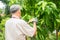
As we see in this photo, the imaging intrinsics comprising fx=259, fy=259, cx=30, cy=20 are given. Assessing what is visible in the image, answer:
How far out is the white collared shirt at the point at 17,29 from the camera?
14.0ft

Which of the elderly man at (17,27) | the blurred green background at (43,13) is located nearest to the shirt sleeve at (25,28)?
the elderly man at (17,27)

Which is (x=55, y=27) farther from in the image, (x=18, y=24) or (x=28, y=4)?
(x=18, y=24)

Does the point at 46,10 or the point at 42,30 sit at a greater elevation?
the point at 46,10

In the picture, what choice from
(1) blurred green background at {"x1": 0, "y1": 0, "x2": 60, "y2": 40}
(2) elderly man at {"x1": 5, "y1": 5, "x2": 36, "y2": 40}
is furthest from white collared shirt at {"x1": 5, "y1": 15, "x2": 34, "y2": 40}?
(1) blurred green background at {"x1": 0, "y1": 0, "x2": 60, "y2": 40}

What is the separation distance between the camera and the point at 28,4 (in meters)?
5.48

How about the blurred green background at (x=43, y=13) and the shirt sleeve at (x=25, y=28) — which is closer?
the shirt sleeve at (x=25, y=28)

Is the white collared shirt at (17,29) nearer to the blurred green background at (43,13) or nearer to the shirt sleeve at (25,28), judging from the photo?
the shirt sleeve at (25,28)

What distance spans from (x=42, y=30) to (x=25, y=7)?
24.4 inches

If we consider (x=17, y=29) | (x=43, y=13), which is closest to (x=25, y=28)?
(x=17, y=29)

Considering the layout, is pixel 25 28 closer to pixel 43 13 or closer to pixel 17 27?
pixel 17 27

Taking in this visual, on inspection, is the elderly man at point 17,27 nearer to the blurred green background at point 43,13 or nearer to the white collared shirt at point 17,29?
the white collared shirt at point 17,29

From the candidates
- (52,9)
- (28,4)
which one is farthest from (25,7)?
(52,9)

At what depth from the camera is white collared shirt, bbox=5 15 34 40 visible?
4273mm

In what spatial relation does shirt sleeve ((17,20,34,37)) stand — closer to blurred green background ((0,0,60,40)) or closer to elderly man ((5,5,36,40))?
elderly man ((5,5,36,40))
